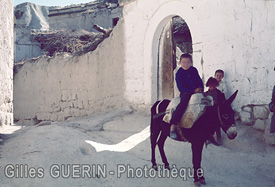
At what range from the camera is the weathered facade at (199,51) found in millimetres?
4773

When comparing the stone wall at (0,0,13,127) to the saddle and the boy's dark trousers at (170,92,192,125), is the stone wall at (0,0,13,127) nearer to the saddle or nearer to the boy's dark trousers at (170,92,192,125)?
the boy's dark trousers at (170,92,192,125)

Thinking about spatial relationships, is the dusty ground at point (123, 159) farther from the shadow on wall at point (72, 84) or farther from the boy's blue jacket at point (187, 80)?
the shadow on wall at point (72, 84)

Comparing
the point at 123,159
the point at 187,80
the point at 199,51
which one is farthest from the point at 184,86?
the point at 199,51

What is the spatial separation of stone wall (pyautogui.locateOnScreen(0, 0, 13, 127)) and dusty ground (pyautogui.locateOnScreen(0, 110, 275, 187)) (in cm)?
57

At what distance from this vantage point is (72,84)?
848cm

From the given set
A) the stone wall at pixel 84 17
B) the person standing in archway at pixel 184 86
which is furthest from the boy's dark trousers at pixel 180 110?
the stone wall at pixel 84 17

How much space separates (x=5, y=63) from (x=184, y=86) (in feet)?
11.8

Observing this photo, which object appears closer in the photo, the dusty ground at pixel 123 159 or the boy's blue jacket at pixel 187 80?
the dusty ground at pixel 123 159

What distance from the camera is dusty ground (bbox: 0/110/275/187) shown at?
3424 millimetres

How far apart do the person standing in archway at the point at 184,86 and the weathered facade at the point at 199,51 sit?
1562 millimetres

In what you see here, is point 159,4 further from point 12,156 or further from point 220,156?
point 12,156

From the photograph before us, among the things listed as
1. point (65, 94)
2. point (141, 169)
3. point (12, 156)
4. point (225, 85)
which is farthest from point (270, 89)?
point (65, 94)

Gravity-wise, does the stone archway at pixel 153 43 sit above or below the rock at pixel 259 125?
above

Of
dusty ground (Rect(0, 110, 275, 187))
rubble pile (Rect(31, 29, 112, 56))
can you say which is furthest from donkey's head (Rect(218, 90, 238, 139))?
rubble pile (Rect(31, 29, 112, 56))
